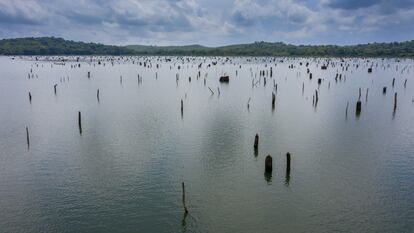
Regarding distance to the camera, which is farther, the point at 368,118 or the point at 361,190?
the point at 368,118

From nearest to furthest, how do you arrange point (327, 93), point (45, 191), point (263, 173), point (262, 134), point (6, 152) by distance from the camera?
point (45, 191) < point (263, 173) < point (6, 152) < point (262, 134) < point (327, 93)

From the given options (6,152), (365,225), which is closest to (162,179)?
(365,225)

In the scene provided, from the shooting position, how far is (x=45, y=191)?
76.8 feet

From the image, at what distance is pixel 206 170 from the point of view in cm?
2706

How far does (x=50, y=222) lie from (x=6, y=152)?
1474 cm

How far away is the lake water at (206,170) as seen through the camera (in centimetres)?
2002

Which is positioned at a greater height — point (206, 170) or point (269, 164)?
point (269, 164)

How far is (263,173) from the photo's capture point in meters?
26.9

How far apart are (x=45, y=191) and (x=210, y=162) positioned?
1187cm

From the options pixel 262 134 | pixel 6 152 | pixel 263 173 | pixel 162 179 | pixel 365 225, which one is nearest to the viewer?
pixel 365 225

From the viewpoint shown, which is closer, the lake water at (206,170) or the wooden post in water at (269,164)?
the lake water at (206,170)

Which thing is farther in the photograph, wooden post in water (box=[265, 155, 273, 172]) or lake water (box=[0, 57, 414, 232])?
wooden post in water (box=[265, 155, 273, 172])

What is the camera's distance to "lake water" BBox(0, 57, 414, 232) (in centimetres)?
2002

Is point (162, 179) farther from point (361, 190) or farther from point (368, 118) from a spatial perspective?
Answer: point (368, 118)
